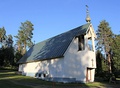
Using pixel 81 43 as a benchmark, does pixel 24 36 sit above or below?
above

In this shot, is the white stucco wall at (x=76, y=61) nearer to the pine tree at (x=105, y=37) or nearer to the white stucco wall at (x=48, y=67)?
the white stucco wall at (x=48, y=67)

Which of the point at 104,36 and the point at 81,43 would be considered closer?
the point at 81,43

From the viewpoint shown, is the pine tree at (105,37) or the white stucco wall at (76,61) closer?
the white stucco wall at (76,61)

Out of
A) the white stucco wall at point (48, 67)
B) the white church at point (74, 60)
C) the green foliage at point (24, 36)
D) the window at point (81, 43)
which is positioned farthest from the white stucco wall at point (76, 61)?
the green foliage at point (24, 36)

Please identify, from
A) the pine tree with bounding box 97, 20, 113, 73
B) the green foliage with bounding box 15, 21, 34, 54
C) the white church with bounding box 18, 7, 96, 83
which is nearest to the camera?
the white church with bounding box 18, 7, 96, 83

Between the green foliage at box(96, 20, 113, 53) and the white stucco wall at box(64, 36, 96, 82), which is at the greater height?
the green foliage at box(96, 20, 113, 53)

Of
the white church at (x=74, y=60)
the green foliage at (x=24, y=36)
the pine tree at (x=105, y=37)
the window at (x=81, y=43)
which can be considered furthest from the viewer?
the green foliage at (x=24, y=36)

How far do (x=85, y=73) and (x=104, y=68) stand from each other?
16.6 metres

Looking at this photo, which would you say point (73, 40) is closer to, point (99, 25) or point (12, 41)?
point (99, 25)

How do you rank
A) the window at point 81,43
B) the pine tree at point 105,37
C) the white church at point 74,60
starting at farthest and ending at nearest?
the pine tree at point 105,37
the window at point 81,43
the white church at point 74,60

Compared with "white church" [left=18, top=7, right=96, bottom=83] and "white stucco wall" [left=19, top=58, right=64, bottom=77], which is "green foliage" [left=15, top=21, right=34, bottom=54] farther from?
"white church" [left=18, top=7, right=96, bottom=83]

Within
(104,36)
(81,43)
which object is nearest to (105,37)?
(104,36)

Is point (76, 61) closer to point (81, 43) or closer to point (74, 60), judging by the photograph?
point (74, 60)

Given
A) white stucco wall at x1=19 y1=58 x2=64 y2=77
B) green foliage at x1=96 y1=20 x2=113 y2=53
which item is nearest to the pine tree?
green foliage at x1=96 y1=20 x2=113 y2=53
